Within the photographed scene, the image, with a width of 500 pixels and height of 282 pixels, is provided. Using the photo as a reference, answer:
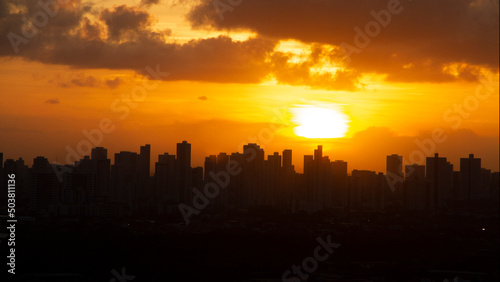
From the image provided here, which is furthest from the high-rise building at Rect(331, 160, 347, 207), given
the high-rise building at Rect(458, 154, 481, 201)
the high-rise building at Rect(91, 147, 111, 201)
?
the high-rise building at Rect(91, 147, 111, 201)

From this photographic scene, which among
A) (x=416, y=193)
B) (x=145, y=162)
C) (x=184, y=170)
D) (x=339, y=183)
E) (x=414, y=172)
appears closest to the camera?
(x=184, y=170)

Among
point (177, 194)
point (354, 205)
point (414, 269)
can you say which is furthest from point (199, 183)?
point (414, 269)

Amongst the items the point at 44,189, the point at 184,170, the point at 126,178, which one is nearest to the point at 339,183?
the point at 184,170

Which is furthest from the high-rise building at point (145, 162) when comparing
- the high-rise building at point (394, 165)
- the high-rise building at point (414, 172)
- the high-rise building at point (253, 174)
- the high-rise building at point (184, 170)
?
the high-rise building at point (414, 172)

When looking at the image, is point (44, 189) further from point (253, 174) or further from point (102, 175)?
point (253, 174)

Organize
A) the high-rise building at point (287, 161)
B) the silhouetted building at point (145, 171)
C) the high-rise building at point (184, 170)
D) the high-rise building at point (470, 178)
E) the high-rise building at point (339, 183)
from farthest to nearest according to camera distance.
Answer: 1. the high-rise building at point (287, 161)
2. the high-rise building at point (339, 183)
3. the high-rise building at point (470, 178)
4. the silhouetted building at point (145, 171)
5. the high-rise building at point (184, 170)

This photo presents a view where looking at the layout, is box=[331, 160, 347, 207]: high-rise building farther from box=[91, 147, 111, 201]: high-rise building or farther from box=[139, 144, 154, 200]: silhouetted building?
box=[91, 147, 111, 201]: high-rise building

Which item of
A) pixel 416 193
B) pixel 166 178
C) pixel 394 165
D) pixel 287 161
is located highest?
pixel 287 161

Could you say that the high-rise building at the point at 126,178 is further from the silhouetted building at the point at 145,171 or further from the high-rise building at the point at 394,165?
the high-rise building at the point at 394,165

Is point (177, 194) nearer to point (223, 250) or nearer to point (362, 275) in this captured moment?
point (223, 250)
